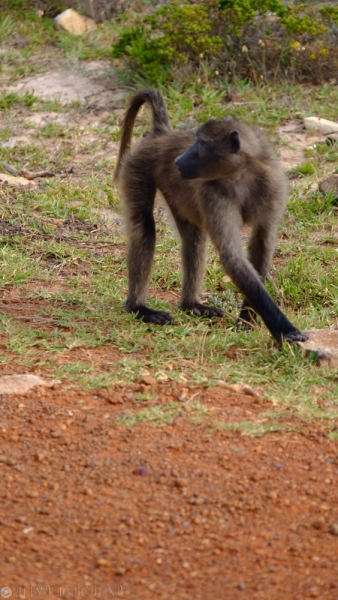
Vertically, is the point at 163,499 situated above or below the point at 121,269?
above

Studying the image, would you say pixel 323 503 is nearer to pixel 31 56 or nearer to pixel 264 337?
pixel 264 337

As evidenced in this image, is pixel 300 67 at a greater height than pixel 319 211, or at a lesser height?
greater

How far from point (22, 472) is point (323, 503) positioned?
115cm

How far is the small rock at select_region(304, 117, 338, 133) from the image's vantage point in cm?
831

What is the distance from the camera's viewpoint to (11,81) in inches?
373

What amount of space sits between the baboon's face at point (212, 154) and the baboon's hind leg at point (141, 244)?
25.5 inches

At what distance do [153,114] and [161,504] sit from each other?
2.99 metres

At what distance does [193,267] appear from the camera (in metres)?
5.46

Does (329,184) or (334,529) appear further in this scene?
(329,184)

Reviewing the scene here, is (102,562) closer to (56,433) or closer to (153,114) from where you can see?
(56,433)

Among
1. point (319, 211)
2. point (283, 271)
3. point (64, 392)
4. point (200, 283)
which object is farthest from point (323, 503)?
point (319, 211)

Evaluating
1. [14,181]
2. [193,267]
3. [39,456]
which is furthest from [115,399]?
[14,181]

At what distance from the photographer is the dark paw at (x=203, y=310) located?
18.0 feet

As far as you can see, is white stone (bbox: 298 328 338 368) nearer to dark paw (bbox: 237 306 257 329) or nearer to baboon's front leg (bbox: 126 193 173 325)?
dark paw (bbox: 237 306 257 329)
